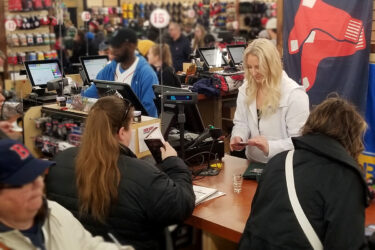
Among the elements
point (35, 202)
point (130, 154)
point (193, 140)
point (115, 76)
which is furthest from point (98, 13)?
point (35, 202)

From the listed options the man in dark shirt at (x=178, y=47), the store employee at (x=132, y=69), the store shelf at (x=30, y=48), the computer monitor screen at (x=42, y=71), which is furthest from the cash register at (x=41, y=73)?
the man in dark shirt at (x=178, y=47)

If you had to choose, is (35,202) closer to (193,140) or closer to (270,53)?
(193,140)

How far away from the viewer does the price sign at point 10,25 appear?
24.7 ft

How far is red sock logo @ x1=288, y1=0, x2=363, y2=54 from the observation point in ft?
13.7

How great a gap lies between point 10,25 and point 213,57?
3055mm

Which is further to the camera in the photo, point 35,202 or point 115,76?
point 115,76

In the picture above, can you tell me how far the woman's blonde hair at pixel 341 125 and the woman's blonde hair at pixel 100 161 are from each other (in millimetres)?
853

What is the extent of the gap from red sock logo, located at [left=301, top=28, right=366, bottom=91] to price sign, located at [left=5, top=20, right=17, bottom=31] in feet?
15.5

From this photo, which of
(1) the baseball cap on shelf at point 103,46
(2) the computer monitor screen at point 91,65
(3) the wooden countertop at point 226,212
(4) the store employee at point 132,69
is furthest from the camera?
(1) the baseball cap on shelf at point 103,46

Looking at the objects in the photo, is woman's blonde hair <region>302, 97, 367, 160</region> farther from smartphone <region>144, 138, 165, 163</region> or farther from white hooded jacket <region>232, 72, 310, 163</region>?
white hooded jacket <region>232, 72, 310, 163</region>

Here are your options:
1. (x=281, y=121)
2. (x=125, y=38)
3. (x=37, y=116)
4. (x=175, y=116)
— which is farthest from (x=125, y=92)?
(x=125, y=38)

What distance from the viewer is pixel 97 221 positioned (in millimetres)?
2289

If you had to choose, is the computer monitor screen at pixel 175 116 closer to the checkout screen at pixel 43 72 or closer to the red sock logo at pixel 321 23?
the red sock logo at pixel 321 23

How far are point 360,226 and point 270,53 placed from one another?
5.15ft
